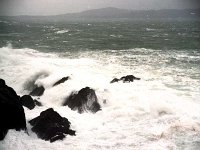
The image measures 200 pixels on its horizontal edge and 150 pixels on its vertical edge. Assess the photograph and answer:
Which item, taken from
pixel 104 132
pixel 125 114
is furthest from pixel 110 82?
pixel 104 132

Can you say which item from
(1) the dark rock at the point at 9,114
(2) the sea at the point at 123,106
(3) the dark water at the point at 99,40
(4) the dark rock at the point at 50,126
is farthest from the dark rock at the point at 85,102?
(3) the dark water at the point at 99,40

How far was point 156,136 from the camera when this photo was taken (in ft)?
48.3

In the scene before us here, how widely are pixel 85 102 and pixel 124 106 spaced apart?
2.38m

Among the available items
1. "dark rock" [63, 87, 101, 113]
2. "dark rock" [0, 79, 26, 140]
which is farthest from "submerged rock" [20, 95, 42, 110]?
"dark rock" [0, 79, 26, 140]

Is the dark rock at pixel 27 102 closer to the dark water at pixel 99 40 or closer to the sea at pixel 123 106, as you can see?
the sea at pixel 123 106

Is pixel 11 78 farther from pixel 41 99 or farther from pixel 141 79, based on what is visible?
pixel 141 79

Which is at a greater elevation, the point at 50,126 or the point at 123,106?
the point at 50,126

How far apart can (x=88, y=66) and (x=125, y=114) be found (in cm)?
1439

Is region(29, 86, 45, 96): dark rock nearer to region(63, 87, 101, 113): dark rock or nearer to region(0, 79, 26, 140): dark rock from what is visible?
region(63, 87, 101, 113): dark rock

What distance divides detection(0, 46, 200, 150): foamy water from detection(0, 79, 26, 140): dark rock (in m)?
0.31

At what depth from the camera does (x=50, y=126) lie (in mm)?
15000

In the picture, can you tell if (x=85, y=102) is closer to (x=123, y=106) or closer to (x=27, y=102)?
(x=123, y=106)

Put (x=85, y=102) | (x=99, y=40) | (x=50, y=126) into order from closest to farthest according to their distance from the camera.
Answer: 1. (x=50, y=126)
2. (x=85, y=102)
3. (x=99, y=40)

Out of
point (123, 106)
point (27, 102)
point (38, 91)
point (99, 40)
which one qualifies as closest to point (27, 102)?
point (27, 102)
